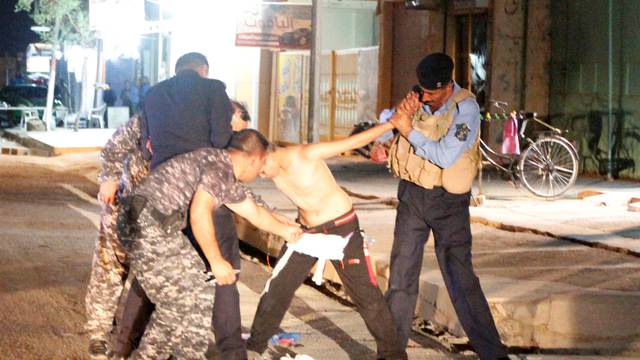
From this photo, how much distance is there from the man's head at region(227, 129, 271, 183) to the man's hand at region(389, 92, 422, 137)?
79cm

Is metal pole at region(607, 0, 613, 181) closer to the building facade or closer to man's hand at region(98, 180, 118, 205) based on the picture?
the building facade

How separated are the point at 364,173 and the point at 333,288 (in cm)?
897

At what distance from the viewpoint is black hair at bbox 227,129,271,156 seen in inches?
247

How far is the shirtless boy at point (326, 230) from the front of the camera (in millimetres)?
6637

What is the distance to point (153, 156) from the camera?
710 cm

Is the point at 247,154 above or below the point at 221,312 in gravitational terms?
above

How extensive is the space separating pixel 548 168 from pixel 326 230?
27.0 ft

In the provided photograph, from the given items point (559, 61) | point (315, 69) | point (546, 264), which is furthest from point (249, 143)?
point (559, 61)

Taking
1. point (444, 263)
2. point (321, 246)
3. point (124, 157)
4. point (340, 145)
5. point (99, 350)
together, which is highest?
point (340, 145)

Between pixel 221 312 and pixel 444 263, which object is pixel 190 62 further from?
pixel 444 263

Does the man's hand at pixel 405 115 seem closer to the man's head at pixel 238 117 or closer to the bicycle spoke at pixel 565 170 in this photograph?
the man's head at pixel 238 117

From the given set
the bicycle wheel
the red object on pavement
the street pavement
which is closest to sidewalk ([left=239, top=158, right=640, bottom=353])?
the street pavement

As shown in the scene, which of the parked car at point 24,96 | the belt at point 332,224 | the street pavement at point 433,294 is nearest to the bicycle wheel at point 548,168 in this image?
the street pavement at point 433,294

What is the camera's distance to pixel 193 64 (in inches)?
288
